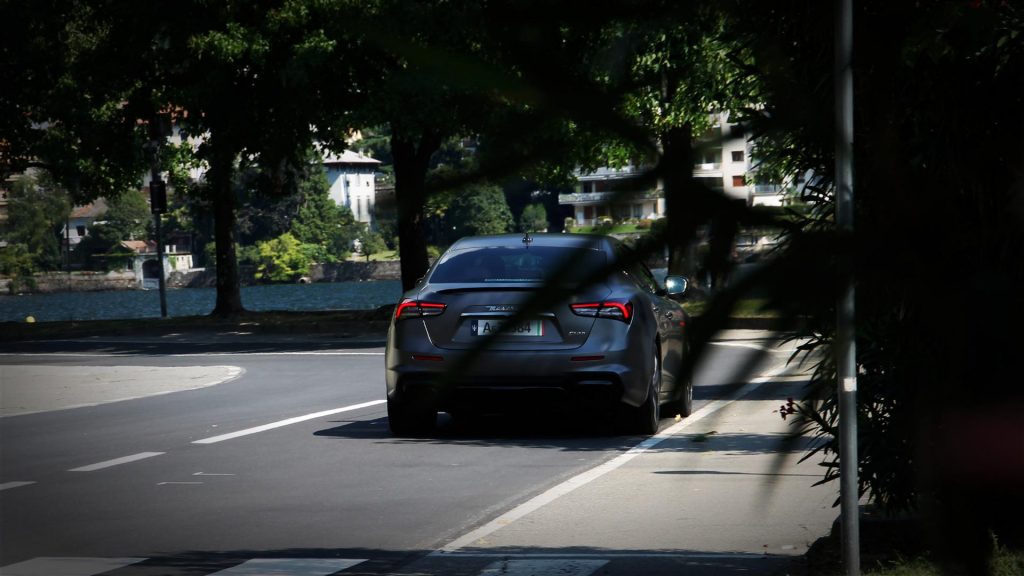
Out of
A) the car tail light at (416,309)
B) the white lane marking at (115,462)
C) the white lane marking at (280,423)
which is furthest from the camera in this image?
the white lane marking at (280,423)

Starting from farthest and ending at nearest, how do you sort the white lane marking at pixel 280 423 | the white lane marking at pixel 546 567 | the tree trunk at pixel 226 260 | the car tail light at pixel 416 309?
the tree trunk at pixel 226 260 < the white lane marking at pixel 280 423 < the car tail light at pixel 416 309 < the white lane marking at pixel 546 567

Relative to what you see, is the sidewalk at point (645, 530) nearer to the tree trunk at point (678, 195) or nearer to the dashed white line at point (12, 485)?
the dashed white line at point (12, 485)

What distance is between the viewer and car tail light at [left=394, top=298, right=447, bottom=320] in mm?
11031

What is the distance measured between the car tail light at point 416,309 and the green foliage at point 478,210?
957 cm

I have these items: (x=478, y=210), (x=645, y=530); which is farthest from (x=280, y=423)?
(x=478, y=210)

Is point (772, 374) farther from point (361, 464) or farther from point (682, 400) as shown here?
point (361, 464)

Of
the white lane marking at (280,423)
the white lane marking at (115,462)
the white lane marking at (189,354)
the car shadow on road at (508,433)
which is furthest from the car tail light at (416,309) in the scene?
the white lane marking at (189,354)

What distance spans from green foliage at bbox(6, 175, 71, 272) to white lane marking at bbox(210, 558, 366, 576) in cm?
410

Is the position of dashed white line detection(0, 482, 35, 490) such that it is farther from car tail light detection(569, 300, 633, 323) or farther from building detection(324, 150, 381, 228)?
car tail light detection(569, 300, 633, 323)

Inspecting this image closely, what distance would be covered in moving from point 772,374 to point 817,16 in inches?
12.5

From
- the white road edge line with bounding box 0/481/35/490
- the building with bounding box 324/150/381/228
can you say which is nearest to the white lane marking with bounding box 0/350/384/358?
the white road edge line with bounding box 0/481/35/490

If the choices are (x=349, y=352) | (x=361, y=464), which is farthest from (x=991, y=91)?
(x=349, y=352)

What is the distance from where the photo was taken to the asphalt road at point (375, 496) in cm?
647

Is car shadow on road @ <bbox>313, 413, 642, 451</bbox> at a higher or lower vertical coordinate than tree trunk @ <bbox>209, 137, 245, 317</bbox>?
lower
